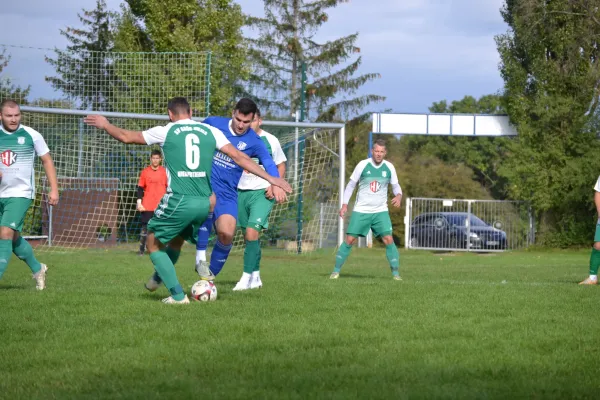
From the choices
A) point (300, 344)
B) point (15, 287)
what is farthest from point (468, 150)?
point (300, 344)

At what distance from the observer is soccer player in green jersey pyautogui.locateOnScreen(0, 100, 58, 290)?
9.80m

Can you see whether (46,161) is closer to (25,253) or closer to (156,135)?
(25,253)

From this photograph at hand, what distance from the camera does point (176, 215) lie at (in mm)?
8070

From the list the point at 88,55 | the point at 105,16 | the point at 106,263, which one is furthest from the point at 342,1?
the point at 106,263

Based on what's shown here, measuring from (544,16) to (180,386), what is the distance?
31838 millimetres

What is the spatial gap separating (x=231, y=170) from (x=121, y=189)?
12.1 m

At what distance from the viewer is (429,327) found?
6969 millimetres

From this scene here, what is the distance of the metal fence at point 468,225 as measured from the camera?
1262 inches

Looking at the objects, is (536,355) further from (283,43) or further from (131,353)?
(283,43)

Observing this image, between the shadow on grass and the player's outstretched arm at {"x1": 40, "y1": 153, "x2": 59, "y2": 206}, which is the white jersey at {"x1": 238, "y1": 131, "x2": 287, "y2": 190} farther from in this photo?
the shadow on grass

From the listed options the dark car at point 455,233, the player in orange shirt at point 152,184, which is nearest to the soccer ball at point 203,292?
the player in orange shirt at point 152,184

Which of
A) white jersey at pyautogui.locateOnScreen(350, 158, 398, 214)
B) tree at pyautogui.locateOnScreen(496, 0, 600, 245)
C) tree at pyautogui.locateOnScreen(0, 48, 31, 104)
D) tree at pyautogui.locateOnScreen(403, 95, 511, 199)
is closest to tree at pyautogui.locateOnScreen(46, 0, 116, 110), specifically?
tree at pyautogui.locateOnScreen(0, 48, 31, 104)

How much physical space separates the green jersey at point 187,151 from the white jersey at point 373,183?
5781 millimetres

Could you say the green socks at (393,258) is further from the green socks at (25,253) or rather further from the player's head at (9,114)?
the player's head at (9,114)
